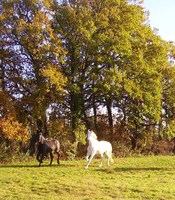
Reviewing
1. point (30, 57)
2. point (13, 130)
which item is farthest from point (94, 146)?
point (30, 57)

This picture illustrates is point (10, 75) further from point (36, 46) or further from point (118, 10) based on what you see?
point (118, 10)

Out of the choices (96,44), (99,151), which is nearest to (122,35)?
(96,44)

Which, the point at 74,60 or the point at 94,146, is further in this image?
the point at 74,60

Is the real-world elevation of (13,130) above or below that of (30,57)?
below

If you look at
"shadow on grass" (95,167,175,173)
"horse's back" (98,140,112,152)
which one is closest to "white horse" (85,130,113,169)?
"horse's back" (98,140,112,152)

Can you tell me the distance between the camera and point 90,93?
30.1m

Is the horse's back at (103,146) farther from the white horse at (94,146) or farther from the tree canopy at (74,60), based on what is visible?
the tree canopy at (74,60)

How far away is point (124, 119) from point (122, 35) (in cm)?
909

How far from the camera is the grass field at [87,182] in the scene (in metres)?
13.3

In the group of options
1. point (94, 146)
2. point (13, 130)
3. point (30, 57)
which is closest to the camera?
point (94, 146)

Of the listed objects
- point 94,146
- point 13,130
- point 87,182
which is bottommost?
point 87,182

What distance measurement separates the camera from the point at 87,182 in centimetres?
1548

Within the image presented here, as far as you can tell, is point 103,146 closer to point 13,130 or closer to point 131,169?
point 131,169

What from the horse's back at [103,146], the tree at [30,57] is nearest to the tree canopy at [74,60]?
the tree at [30,57]
